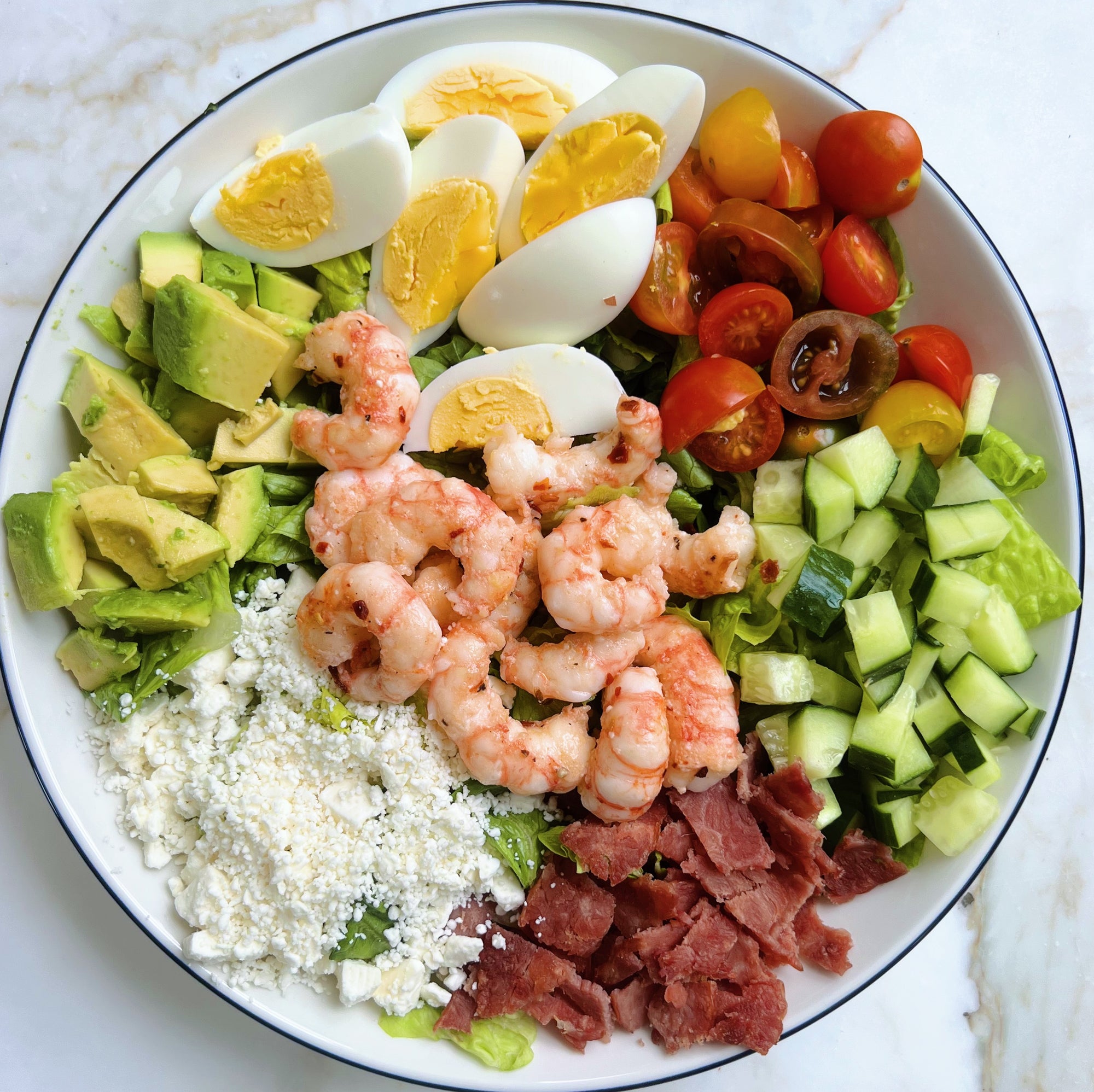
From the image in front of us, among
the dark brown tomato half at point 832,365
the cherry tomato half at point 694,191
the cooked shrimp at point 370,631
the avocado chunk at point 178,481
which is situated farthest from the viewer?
the cherry tomato half at point 694,191

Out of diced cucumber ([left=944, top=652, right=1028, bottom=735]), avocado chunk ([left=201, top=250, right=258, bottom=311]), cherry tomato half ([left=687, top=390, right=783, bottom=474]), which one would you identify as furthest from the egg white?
diced cucumber ([left=944, top=652, right=1028, bottom=735])

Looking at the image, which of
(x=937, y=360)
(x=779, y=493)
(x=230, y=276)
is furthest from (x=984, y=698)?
(x=230, y=276)

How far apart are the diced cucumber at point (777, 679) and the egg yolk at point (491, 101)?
138cm

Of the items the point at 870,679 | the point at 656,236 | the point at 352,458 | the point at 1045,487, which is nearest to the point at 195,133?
the point at 352,458

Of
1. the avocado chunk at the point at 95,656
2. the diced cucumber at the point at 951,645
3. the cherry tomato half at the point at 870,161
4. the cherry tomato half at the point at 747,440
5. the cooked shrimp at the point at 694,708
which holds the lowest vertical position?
the avocado chunk at the point at 95,656

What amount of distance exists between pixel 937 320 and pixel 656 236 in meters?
0.77

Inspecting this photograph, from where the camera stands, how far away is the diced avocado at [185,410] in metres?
1.92

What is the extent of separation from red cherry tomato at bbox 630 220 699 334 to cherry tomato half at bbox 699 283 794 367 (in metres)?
0.06

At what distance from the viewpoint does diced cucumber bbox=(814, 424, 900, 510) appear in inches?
76.8

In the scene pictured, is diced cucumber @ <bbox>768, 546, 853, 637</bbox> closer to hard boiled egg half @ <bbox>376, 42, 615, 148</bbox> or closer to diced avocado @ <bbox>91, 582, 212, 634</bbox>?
hard boiled egg half @ <bbox>376, 42, 615, 148</bbox>

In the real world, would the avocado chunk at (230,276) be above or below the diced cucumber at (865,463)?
below

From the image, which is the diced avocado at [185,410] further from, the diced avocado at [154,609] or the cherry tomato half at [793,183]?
the cherry tomato half at [793,183]

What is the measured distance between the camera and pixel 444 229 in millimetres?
1961

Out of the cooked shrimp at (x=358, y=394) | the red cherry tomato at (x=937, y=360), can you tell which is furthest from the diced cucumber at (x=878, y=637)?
the cooked shrimp at (x=358, y=394)
